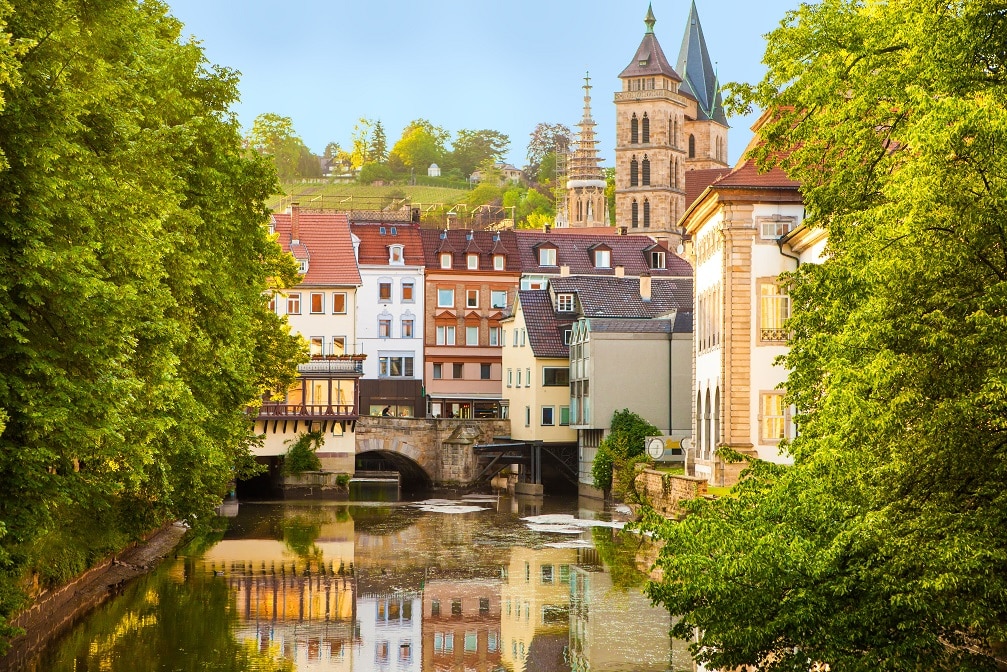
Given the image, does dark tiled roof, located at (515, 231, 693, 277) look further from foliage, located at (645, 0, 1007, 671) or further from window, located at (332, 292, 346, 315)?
foliage, located at (645, 0, 1007, 671)

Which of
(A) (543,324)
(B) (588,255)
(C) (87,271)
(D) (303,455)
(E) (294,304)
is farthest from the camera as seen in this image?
(B) (588,255)

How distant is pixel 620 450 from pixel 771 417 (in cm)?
1601

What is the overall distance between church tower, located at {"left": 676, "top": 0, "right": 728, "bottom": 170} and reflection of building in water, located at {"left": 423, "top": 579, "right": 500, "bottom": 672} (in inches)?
5165

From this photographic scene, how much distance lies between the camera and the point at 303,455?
65.9 m

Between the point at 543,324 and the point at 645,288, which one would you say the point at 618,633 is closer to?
the point at 543,324

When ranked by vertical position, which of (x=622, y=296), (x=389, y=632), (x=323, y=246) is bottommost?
(x=389, y=632)

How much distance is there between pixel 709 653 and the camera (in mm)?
15891

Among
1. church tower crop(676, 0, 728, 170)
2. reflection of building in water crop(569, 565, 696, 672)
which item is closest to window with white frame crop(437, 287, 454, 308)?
reflection of building in water crop(569, 565, 696, 672)

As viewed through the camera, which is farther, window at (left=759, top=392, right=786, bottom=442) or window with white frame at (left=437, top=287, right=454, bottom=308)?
window with white frame at (left=437, top=287, right=454, bottom=308)

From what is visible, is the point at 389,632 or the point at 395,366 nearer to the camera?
the point at 389,632

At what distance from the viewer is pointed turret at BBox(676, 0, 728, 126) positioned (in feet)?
527

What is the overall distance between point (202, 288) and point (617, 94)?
426 ft

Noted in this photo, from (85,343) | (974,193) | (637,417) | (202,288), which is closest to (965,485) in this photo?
(974,193)

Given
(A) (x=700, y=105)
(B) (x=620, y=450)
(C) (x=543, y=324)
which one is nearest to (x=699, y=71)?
(A) (x=700, y=105)
